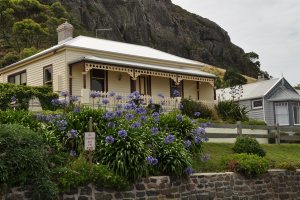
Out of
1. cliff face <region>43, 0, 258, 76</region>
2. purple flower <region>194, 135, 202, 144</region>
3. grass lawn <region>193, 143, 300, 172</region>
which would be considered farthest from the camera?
cliff face <region>43, 0, 258, 76</region>

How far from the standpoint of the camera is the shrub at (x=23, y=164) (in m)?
9.54

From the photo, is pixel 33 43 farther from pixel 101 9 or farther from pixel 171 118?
pixel 171 118

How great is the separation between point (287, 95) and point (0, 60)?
108 ft

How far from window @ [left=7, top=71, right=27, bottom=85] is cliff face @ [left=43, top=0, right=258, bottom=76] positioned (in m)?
48.4

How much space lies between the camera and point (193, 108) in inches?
1133

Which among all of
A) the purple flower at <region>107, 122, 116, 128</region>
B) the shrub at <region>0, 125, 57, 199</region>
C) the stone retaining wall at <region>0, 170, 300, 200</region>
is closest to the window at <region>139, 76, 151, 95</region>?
the stone retaining wall at <region>0, 170, 300, 200</region>

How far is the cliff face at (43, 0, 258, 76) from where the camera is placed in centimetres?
8938

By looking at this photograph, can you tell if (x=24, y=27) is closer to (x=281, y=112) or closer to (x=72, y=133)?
(x=281, y=112)

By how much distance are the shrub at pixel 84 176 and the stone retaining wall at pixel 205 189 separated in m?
0.17

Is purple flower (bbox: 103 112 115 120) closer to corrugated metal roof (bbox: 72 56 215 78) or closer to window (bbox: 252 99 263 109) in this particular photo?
corrugated metal roof (bbox: 72 56 215 78)

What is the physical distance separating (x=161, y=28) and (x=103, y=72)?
7887 centimetres

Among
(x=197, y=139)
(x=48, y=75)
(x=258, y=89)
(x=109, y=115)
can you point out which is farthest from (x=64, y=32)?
(x=109, y=115)

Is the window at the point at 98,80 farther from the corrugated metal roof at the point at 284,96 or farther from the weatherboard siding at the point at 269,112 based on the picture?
the corrugated metal roof at the point at 284,96

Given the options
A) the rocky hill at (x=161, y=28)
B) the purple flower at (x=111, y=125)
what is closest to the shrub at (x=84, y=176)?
the purple flower at (x=111, y=125)
